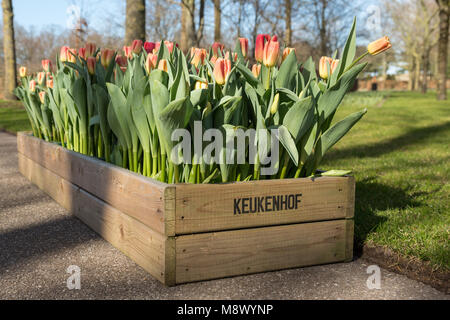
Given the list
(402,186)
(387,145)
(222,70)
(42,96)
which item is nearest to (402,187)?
(402,186)

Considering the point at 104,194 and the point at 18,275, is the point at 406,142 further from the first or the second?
the point at 18,275

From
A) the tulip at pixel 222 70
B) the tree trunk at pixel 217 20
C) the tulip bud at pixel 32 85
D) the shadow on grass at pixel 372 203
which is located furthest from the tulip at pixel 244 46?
the tree trunk at pixel 217 20

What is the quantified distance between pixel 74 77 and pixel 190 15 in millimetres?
7665

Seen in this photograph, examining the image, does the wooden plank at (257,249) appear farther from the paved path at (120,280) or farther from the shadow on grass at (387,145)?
the shadow on grass at (387,145)

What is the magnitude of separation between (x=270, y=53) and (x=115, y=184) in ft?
3.26

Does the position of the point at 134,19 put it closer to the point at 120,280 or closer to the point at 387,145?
the point at 387,145

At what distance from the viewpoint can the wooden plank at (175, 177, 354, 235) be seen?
1921mm

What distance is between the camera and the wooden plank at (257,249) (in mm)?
1944

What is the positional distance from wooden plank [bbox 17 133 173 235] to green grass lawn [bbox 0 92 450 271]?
3.65ft

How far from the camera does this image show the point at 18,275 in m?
2.04

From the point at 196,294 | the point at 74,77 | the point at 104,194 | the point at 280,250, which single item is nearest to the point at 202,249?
the point at 196,294

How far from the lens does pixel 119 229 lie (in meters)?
2.33

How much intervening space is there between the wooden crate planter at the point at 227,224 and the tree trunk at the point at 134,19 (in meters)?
A: 4.97
